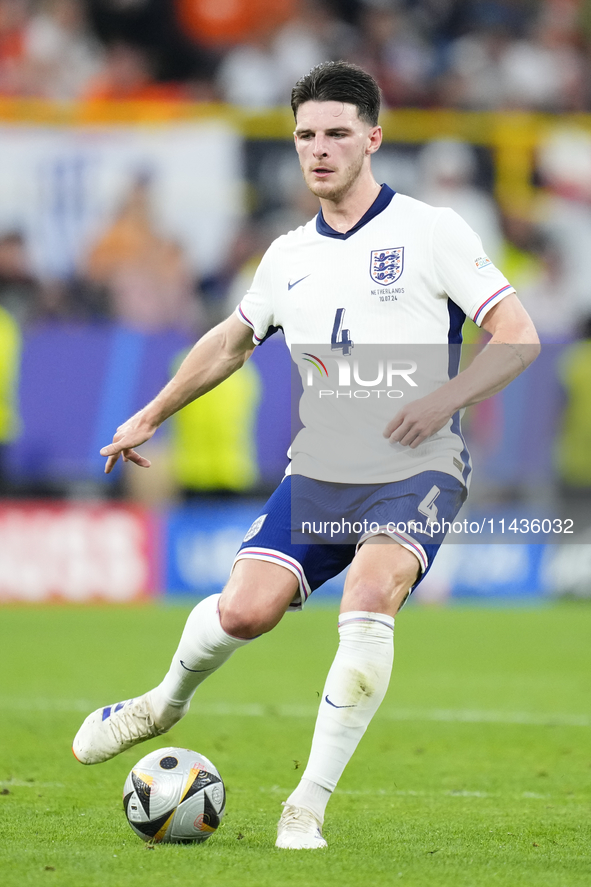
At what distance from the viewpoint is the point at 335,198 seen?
Result: 4391 mm

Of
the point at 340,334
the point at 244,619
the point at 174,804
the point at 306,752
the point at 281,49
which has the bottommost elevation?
the point at 306,752

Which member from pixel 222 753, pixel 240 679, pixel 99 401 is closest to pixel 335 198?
pixel 222 753

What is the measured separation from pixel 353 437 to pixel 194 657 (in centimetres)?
92

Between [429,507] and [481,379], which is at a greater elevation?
[481,379]

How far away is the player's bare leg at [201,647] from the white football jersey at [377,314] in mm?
433

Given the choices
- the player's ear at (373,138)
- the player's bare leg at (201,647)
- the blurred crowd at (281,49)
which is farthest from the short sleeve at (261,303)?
the blurred crowd at (281,49)

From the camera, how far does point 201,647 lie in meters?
4.37

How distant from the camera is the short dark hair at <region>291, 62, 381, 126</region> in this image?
4.28 meters

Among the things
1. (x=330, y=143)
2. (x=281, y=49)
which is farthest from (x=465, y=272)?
(x=281, y=49)

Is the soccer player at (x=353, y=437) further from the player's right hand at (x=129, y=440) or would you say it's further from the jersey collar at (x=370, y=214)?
the player's right hand at (x=129, y=440)

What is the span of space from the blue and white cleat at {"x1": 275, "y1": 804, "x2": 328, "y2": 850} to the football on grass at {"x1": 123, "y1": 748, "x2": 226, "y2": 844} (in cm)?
33

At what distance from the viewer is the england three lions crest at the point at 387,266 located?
14.0 ft

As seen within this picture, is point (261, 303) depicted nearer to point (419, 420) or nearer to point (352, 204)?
point (352, 204)

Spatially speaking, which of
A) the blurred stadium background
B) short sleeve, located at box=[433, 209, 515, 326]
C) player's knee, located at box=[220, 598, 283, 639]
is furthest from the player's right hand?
the blurred stadium background
